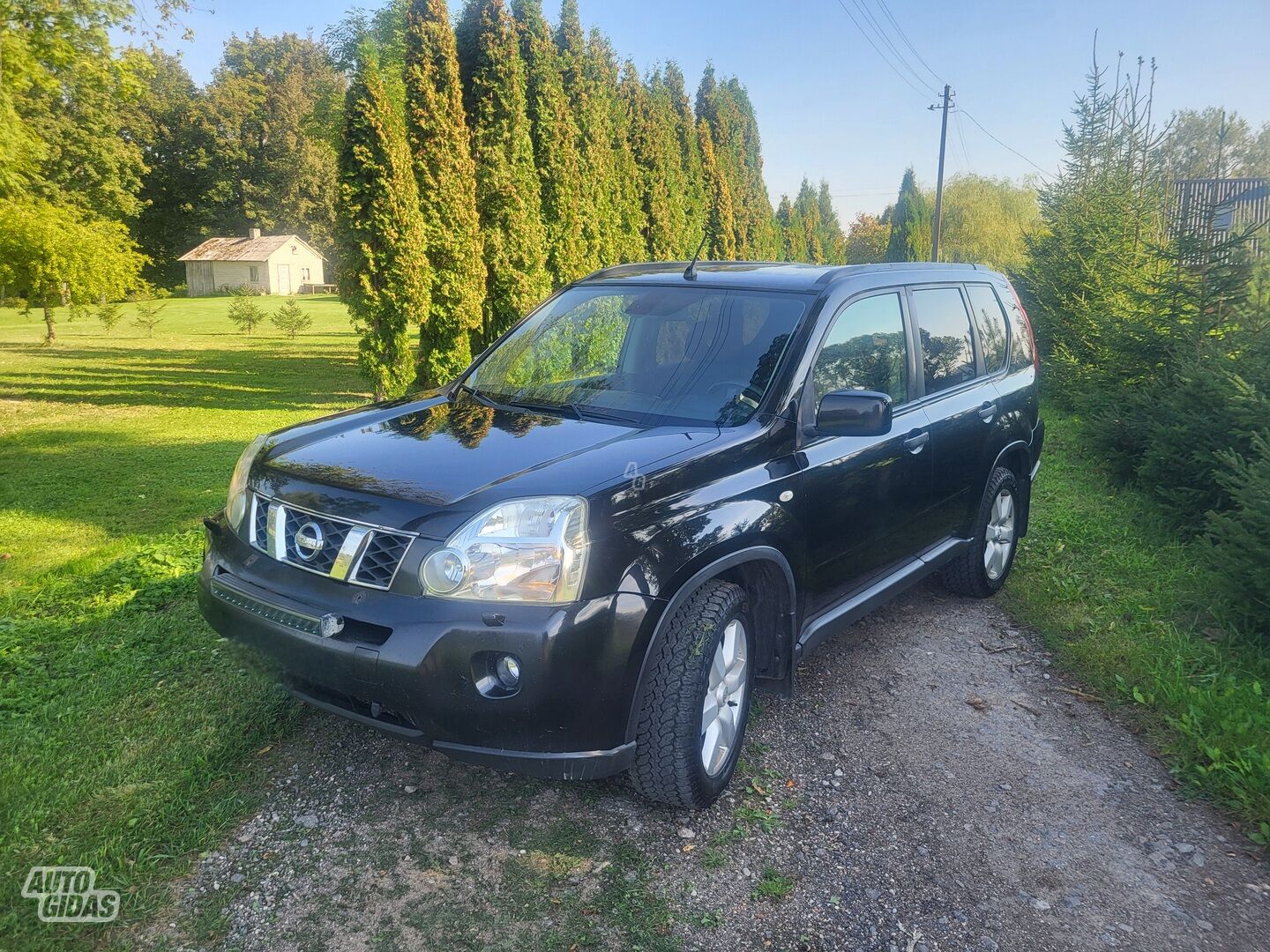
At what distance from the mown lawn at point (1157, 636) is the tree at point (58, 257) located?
1749cm

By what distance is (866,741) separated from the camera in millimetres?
3947

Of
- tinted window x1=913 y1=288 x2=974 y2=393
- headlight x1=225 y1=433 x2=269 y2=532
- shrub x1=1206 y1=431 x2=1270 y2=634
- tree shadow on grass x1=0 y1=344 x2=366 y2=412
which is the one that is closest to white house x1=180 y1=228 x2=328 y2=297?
tree shadow on grass x1=0 y1=344 x2=366 y2=412

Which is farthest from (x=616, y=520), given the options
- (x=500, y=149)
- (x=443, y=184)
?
(x=500, y=149)

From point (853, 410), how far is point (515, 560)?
4.87ft

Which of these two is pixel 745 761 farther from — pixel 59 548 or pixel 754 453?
pixel 59 548

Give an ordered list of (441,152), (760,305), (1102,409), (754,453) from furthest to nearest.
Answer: (441,152)
(1102,409)
(760,305)
(754,453)

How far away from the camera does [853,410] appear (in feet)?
11.6

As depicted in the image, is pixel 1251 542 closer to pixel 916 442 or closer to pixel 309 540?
pixel 916 442

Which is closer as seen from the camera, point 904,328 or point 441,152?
point 904,328

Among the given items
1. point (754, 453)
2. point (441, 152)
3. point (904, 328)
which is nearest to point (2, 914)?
point (754, 453)

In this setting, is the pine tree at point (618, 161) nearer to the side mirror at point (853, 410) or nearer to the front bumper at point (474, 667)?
the side mirror at point (853, 410)

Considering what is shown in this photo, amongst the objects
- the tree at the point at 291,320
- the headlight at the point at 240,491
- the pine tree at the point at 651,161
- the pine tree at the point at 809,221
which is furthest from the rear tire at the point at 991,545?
the pine tree at the point at 809,221

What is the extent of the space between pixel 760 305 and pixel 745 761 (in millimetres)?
1929

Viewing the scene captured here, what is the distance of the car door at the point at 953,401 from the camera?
4.72 m
